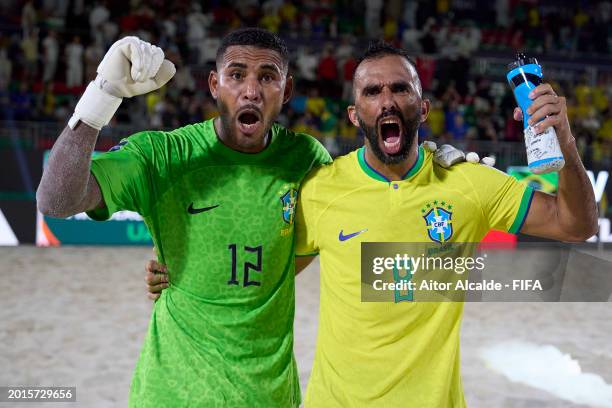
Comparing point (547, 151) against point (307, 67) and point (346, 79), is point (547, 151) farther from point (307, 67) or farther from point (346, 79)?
point (307, 67)

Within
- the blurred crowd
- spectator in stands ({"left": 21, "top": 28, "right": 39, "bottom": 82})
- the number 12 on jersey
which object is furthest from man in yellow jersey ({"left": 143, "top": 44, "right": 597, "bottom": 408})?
spectator in stands ({"left": 21, "top": 28, "right": 39, "bottom": 82})

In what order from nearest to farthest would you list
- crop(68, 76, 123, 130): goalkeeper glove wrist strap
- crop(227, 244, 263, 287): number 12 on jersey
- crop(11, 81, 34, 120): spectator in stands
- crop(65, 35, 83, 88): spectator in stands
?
crop(68, 76, 123, 130): goalkeeper glove wrist strap, crop(227, 244, 263, 287): number 12 on jersey, crop(11, 81, 34, 120): spectator in stands, crop(65, 35, 83, 88): spectator in stands

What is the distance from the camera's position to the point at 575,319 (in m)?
7.59

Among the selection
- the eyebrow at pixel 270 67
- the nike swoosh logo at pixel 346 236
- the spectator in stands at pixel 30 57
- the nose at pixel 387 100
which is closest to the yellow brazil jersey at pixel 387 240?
the nike swoosh logo at pixel 346 236

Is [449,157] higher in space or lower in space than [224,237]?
higher

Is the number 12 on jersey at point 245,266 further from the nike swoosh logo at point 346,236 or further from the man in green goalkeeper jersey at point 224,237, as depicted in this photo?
the nike swoosh logo at point 346,236

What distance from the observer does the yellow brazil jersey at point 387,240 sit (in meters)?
2.50

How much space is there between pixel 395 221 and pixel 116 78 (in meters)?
1.13

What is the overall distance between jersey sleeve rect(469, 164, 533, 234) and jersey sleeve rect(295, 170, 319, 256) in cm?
64

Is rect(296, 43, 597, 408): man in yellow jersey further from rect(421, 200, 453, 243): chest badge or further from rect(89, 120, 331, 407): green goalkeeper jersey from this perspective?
rect(89, 120, 331, 407): green goalkeeper jersey

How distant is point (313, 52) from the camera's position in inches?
640

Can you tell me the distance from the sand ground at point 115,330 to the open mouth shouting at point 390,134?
303 cm

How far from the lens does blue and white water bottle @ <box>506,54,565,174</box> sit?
229 centimetres

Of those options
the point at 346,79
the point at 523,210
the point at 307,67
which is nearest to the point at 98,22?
the point at 307,67
